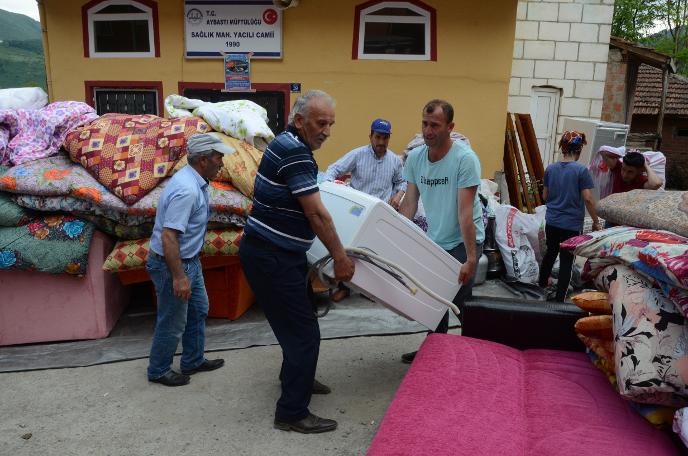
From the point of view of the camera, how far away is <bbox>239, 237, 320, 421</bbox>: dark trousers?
2.94m

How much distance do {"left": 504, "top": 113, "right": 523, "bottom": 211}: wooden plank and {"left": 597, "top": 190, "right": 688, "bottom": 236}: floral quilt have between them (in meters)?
4.99

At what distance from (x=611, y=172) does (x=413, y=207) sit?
3.00 metres

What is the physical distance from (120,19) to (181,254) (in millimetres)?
5750

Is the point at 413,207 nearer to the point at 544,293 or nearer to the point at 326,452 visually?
the point at 326,452

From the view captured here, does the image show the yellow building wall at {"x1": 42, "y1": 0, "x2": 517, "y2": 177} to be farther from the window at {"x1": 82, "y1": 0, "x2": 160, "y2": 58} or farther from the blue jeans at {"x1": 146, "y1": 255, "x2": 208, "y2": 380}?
the blue jeans at {"x1": 146, "y1": 255, "x2": 208, "y2": 380}

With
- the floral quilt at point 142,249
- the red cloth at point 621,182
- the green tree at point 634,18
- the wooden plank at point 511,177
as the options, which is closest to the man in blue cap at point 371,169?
the floral quilt at point 142,249

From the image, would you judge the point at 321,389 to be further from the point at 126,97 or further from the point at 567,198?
the point at 126,97

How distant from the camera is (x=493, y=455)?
191 cm

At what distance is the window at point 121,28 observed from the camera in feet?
25.8

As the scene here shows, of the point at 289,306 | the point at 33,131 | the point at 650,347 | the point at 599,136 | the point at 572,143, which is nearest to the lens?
the point at 650,347

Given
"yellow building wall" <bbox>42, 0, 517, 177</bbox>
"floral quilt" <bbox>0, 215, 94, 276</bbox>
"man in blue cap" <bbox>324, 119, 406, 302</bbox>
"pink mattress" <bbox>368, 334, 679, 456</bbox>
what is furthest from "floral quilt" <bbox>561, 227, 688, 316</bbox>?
"yellow building wall" <bbox>42, 0, 517, 177</bbox>

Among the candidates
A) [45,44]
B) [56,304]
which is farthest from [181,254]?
[45,44]

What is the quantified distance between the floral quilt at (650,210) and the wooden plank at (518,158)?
5.13 m

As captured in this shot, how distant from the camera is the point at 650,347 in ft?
6.94
